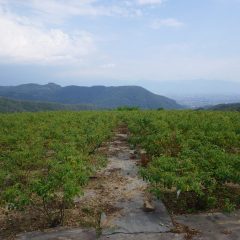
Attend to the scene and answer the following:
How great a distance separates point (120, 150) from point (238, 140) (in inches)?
227

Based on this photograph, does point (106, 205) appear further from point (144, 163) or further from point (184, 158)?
point (144, 163)

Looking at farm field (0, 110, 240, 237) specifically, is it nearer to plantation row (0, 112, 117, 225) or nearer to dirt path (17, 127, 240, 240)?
plantation row (0, 112, 117, 225)

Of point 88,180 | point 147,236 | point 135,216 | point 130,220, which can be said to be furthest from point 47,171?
point 147,236

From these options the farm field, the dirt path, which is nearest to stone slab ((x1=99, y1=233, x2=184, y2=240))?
the dirt path

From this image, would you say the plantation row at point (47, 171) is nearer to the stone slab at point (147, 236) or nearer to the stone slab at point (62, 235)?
the stone slab at point (62, 235)

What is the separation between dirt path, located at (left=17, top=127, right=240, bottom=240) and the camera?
8.61 meters

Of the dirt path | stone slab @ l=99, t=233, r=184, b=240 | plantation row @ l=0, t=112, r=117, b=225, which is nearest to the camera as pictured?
stone slab @ l=99, t=233, r=184, b=240

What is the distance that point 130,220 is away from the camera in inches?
371

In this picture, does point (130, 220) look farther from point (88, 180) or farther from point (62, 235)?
point (88, 180)

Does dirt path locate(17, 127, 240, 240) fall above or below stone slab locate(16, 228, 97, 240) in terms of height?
above

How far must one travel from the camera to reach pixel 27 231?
356 inches

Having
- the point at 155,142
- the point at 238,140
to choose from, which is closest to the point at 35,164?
the point at 155,142

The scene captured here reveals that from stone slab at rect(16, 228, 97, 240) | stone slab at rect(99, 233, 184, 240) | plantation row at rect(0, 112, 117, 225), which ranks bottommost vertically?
stone slab at rect(16, 228, 97, 240)

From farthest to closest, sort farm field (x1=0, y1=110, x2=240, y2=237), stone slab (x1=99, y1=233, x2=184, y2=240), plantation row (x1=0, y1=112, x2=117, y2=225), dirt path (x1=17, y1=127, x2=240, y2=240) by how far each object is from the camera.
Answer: farm field (x1=0, y1=110, x2=240, y2=237)
plantation row (x1=0, y1=112, x2=117, y2=225)
dirt path (x1=17, y1=127, x2=240, y2=240)
stone slab (x1=99, y1=233, x2=184, y2=240)
